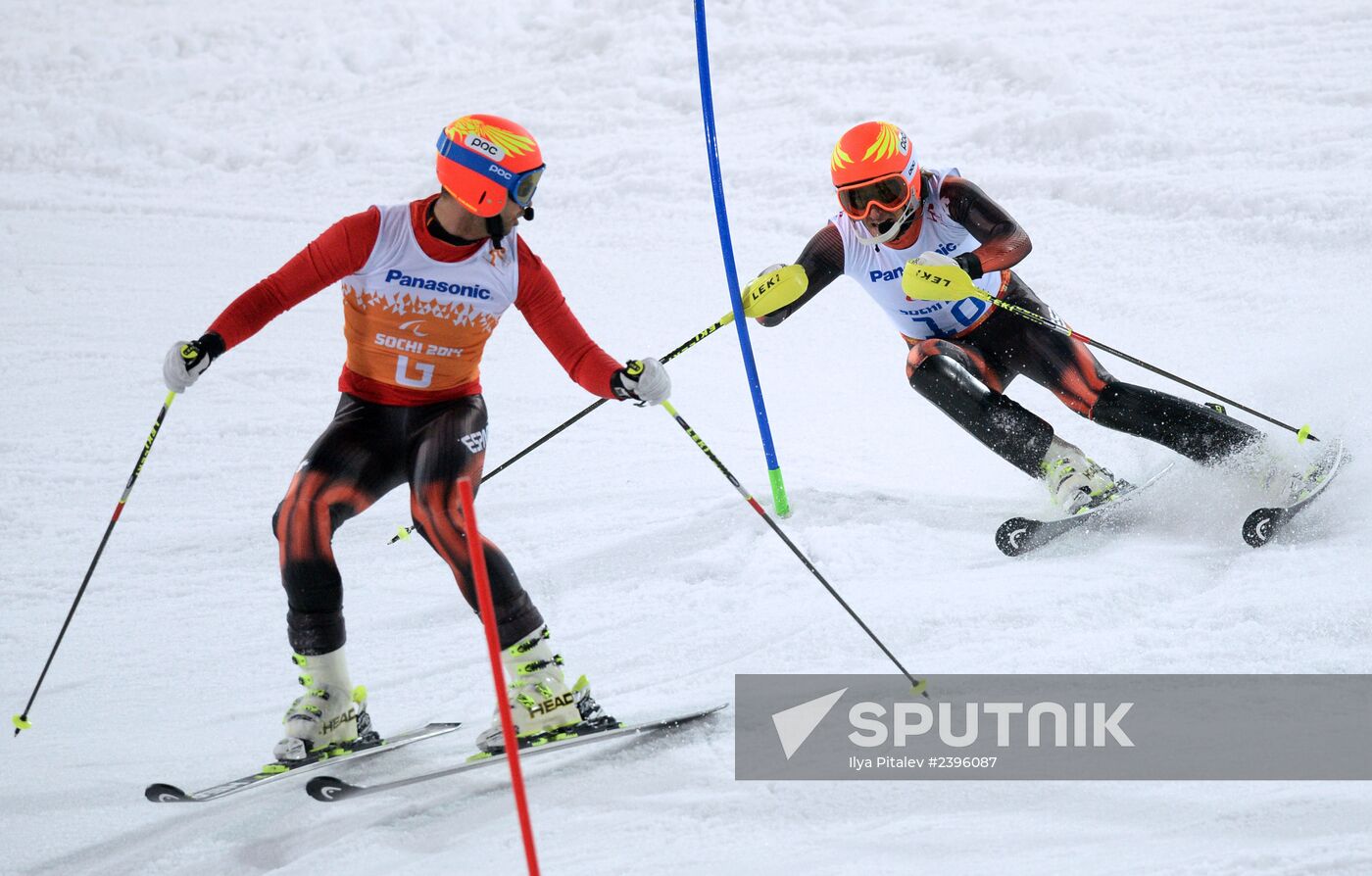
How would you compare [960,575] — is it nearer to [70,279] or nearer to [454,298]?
[454,298]

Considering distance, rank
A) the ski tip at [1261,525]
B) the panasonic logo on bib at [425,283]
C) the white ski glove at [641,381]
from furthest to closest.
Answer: the ski tip at [1261,525] → the white ski glove at [641,381] → the panasonic logo on bib at [425,283]

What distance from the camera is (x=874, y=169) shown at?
4.48 m

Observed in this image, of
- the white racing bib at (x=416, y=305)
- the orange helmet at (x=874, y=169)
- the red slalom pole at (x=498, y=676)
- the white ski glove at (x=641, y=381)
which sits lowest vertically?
the red slalom pole at (x=498, y=676)

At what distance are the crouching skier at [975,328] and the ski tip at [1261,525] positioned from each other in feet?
1.30

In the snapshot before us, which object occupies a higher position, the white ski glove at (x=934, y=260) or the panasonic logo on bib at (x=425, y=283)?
the white ski glove at (x=934, y=260)

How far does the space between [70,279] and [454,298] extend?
638 centimetres

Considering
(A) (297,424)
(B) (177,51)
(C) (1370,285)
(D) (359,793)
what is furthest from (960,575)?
(B) (177,51)

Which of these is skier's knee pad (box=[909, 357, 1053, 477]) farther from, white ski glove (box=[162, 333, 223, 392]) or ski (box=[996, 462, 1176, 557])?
white ski glove (box=[162, 333, 223, 392])

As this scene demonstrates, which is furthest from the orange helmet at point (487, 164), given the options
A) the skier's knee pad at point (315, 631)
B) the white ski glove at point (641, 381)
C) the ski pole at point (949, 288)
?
the ski pole at point (949, 288)

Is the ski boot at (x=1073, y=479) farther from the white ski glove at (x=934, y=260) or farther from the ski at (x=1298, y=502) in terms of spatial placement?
the white ski glove at (x=934, y=260)

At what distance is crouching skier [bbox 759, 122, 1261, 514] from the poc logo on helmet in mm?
1587

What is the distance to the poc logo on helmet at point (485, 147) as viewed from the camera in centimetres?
334

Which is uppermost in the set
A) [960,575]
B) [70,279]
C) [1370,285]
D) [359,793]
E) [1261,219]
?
[70,279]

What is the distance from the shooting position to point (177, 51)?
13.2 meters
